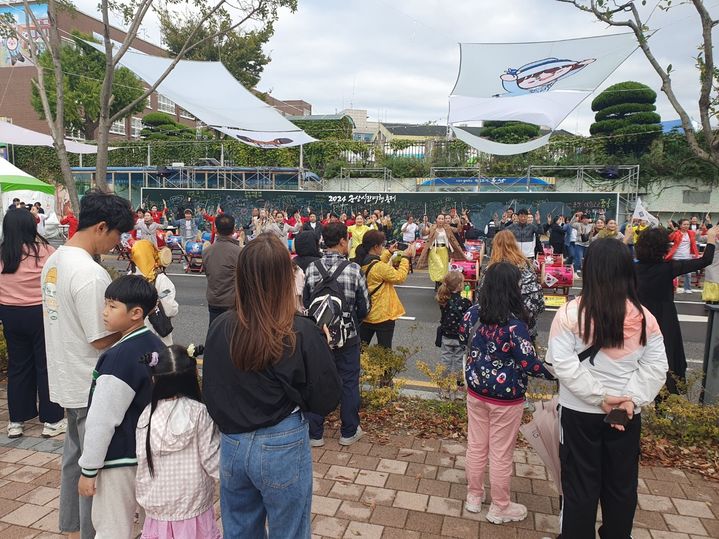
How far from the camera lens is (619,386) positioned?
2625 mm

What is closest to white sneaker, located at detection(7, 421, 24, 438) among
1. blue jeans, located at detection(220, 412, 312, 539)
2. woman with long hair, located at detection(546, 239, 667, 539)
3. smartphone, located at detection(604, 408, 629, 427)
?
blue jeans, located at detection(220, 412, 312, 539)

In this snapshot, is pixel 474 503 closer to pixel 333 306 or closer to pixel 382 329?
pixel 333 306

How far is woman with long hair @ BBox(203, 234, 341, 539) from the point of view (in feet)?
6.82

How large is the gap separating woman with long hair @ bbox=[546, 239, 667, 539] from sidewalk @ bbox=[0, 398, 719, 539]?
68cm

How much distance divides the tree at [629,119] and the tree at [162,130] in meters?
22.7

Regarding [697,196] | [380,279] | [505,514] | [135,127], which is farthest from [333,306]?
[135,127]

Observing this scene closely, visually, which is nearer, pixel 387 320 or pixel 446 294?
pixel 387 320

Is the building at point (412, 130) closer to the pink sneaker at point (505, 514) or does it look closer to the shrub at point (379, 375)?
the shrub at point (379, 375)

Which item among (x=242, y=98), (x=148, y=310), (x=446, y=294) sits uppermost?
(x=242, y=98)

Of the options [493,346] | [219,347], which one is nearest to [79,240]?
[219,347]

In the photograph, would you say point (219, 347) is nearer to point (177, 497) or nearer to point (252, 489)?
point (252, 489)

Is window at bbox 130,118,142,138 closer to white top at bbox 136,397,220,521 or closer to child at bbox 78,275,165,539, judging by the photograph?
child at bbox 78,275,165,539

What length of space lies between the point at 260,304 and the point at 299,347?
0.22 m

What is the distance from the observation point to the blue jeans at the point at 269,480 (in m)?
2.12
